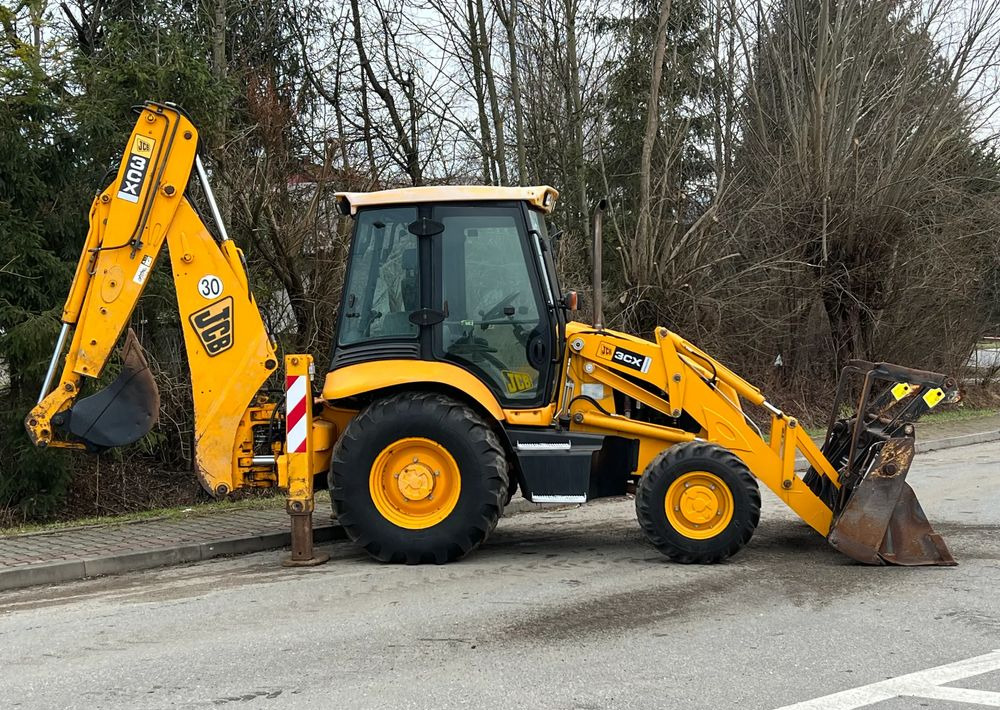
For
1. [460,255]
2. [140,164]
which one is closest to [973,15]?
[460,255]

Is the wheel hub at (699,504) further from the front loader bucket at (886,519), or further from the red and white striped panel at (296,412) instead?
the red and white striped panel at (296,412)

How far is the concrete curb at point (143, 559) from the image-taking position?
7.30 m

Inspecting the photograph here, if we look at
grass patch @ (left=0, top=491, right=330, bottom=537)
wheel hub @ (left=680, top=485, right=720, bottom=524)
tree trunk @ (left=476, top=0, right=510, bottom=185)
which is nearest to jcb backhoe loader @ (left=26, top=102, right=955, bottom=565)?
wheel hub @ (left=680, top=485, right=720, bottom=524)

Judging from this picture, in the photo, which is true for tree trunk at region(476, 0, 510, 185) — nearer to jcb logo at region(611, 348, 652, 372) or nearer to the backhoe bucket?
jcb logo at region(611, 348, 652, 372)

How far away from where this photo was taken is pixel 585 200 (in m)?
19.8

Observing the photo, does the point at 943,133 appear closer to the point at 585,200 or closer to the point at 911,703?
the point at 585,200

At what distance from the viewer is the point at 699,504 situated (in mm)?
7355

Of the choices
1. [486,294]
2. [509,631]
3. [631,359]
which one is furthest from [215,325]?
[509,631]

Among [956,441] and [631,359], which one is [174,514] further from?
[956,441]

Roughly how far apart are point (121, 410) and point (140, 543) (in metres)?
1.16

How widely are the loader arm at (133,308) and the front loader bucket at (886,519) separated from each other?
423cm

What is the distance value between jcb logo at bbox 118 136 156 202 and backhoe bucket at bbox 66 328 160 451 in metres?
1.08

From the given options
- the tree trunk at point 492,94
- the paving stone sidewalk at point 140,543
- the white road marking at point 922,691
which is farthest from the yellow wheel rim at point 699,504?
the tree trunk at point 492,94

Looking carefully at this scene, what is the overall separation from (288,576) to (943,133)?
16.4 m
